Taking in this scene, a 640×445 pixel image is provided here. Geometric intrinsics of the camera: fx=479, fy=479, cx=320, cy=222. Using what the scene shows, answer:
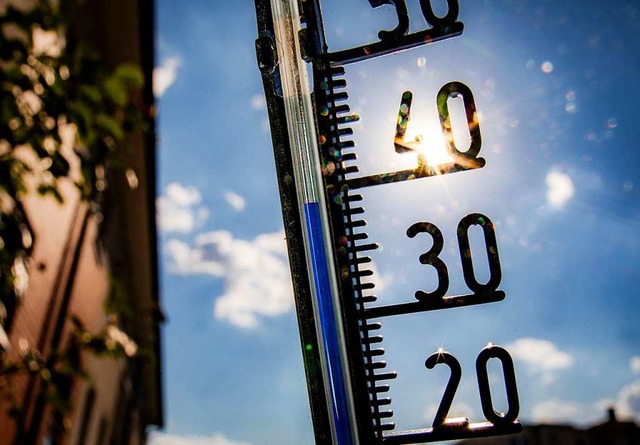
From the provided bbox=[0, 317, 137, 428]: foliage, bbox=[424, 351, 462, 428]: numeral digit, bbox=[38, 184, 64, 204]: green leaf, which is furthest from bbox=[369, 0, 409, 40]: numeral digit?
bbox=[0, 317, 137, 428]: foliage

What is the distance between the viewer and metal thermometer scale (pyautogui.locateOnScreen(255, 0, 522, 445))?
1.51 metres

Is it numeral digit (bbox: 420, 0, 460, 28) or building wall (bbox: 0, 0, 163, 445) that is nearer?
numeral digit (bbox: 420, 0, 460, 28)

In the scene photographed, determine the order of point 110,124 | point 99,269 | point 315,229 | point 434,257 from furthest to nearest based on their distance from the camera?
point 99,269
point 434,257
point 110,124
point 315,229

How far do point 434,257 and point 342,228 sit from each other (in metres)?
0.50

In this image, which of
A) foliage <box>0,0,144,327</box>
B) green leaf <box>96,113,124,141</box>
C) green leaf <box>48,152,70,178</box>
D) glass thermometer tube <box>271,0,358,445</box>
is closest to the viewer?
glass thermometer tube <box>271,0,358,445</box>

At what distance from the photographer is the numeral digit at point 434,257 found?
2023 millimetres

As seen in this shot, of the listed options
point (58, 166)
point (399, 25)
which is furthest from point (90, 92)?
point (399, 25)

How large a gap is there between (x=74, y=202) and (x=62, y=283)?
3.98 ft

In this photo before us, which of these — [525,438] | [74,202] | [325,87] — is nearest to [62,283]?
[74,202]

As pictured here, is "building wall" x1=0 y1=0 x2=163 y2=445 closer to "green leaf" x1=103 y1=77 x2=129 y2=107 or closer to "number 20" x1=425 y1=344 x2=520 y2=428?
"green leaf" x1=103 y1=77 x2=129 y2=107

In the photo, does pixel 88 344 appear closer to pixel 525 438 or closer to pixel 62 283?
pixel 62 283

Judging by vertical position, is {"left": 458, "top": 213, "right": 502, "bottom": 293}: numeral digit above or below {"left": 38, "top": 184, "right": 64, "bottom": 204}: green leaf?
below

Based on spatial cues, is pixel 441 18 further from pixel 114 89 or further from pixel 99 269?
pixel 99 269

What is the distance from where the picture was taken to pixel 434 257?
2.09 meters
